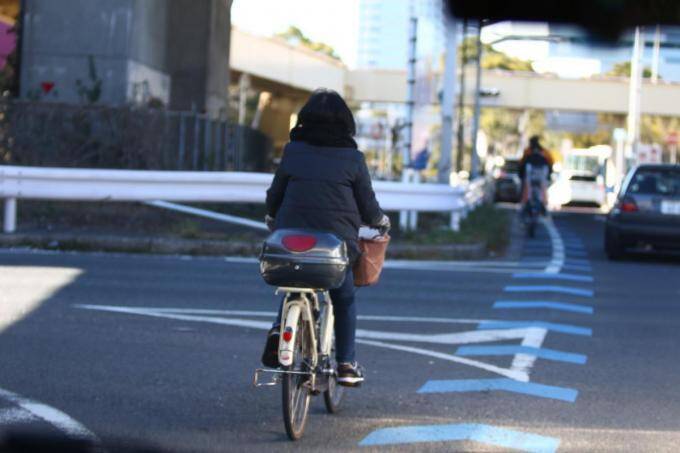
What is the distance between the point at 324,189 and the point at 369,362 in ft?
8.60

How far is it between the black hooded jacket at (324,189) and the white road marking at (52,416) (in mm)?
1338

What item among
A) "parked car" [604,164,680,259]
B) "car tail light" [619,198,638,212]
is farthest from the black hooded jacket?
"car tail light" [619,198,638,212]

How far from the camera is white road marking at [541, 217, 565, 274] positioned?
51.9 ft

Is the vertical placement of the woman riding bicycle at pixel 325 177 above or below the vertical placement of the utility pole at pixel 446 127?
below

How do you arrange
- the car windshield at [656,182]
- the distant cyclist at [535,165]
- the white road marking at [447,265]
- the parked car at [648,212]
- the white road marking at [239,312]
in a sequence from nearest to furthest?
the white road marking at [239,312] → the white road marking at [447,265] → the parked car at [648,212] → the car windshield at [656,182] → the distant cyclist at [535,165]

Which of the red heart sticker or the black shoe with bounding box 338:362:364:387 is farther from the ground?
the red heart sticker

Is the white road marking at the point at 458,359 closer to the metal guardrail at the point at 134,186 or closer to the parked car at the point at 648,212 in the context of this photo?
the metal guardrail at the point at 134,186

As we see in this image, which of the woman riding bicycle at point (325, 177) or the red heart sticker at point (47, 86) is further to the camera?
the red heart sticker at point (47, 86)

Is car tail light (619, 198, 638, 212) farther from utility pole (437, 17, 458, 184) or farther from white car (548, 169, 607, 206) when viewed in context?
white car (548, 169, 607, 206)

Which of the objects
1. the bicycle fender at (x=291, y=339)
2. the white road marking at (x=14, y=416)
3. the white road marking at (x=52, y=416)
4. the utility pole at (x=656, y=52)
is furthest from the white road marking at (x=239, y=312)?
the utility pole at (x=656, y=52)

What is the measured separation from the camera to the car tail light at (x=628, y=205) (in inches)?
703

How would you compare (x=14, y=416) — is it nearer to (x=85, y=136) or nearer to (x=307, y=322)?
(x=307, y=322)

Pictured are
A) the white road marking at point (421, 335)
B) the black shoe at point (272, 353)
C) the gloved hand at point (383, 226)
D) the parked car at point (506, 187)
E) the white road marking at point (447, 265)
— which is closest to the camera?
the black shoe at point (272, 353)

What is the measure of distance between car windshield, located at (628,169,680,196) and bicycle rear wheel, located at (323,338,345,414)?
40.4 ft
